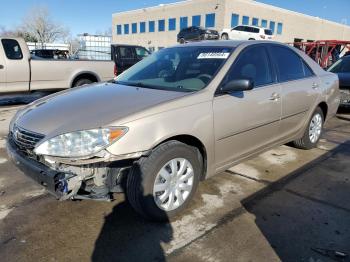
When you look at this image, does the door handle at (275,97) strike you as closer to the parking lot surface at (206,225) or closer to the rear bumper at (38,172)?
the parking lot surface at (206,225)

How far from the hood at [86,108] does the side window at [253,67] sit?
2.53 feet

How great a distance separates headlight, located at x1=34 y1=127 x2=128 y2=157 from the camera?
8.36ft

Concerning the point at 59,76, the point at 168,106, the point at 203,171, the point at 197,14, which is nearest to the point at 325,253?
the point at 203,171

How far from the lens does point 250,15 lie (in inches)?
1641

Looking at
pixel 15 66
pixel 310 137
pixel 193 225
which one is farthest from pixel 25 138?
pixel 15 66

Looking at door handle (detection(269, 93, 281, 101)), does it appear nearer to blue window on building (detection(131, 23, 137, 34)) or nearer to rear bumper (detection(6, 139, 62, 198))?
rear bumper (detection(6, 139, 62, 198))

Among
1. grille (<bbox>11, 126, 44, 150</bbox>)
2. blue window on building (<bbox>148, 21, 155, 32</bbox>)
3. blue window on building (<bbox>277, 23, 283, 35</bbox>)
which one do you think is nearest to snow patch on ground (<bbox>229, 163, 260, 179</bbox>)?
grille (<bbox>11, 126, 44, 150</bbox>)

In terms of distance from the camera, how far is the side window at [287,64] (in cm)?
416

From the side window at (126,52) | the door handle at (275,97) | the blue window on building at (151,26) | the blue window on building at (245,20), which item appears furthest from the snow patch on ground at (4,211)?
the blue window on building at (151,26)

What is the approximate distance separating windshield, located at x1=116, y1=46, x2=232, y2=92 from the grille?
1.29 meters

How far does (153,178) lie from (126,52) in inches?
410

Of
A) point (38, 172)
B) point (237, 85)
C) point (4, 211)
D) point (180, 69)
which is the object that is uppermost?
point (180, 69)

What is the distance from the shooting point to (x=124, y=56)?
12.4 meters

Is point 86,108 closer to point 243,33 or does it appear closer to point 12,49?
point 12,49
